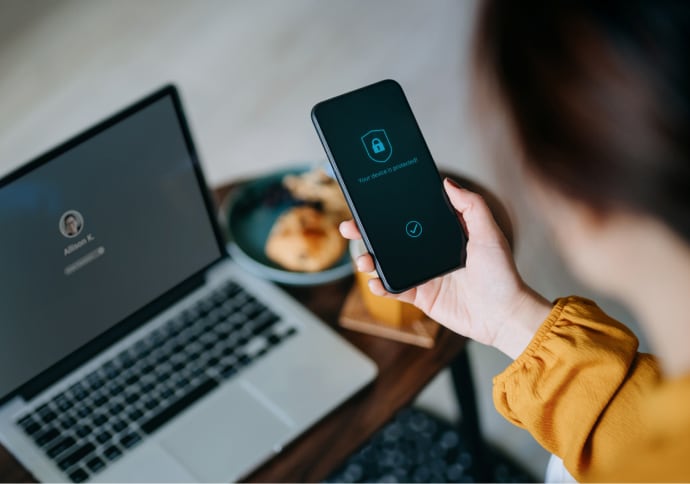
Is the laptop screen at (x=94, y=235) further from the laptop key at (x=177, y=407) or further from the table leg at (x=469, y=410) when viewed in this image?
the table leg at (x=469, y=410)

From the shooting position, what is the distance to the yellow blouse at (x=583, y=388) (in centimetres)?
78

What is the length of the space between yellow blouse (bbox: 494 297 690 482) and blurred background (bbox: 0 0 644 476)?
1.17 m

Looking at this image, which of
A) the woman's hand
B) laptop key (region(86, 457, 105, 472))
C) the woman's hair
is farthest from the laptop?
the woman's hair

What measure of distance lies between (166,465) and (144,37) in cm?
193

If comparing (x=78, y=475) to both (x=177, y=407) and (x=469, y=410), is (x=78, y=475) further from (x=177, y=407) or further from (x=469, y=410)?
(x=469, y=410)

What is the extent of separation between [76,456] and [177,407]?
0.12 meters

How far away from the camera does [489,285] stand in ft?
2.91

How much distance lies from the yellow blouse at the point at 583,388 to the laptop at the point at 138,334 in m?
0.22

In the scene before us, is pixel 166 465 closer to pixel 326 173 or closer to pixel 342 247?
pixel 342 247

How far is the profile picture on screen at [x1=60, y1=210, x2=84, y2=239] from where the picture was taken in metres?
0.87

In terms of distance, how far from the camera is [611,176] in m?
0.50

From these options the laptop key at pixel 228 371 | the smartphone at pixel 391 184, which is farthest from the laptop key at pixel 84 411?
the smartphone at pixel 391 184

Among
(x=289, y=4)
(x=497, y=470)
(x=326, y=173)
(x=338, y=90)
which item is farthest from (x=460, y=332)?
(x=289, y=4)

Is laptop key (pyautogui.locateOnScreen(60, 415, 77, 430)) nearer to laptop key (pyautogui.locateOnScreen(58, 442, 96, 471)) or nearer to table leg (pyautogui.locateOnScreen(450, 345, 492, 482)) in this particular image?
laptop key (pyautogui.locateOnScreen(58, 442, 96, 471))
